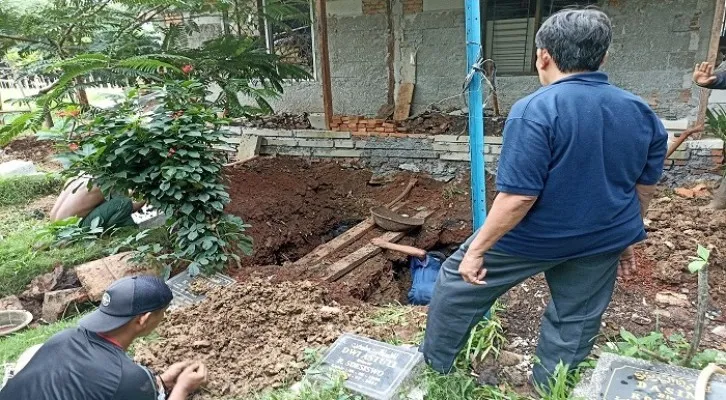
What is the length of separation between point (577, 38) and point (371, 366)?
65.0 inches

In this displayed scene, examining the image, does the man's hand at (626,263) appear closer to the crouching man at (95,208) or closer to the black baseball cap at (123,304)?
the black baseball cap at (123,304)

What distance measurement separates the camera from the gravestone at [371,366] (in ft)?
7.04

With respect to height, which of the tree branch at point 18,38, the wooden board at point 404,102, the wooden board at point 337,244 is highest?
the tree branch at point 18,38

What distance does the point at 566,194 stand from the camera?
179 centimetres

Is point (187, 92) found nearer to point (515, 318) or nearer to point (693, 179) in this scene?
point (515, 318)

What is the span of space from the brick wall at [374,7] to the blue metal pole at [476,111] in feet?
14.2

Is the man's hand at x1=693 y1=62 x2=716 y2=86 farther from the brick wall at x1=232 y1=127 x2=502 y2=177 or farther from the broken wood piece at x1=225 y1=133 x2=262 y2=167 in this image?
the broken wood piece at x1=225 y1=133 x2=262 y2=167

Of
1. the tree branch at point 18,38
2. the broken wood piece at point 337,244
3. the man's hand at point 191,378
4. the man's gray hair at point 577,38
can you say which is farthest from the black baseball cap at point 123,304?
the tree branch at point 18,38

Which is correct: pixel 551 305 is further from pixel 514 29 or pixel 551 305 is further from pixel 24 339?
pixel 514 29

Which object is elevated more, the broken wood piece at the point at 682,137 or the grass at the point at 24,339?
the broken wood piece at the point at 682,137

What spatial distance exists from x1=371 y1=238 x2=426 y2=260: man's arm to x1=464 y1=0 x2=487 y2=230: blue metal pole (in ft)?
4.97

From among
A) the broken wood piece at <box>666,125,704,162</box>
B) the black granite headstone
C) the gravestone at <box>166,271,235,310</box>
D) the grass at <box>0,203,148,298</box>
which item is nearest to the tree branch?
the grass at <box>0,203,148,298</box>

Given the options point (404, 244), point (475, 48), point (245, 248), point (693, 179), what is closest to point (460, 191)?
point (404, 244)

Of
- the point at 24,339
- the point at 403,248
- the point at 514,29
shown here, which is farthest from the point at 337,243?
the point at 514,29
